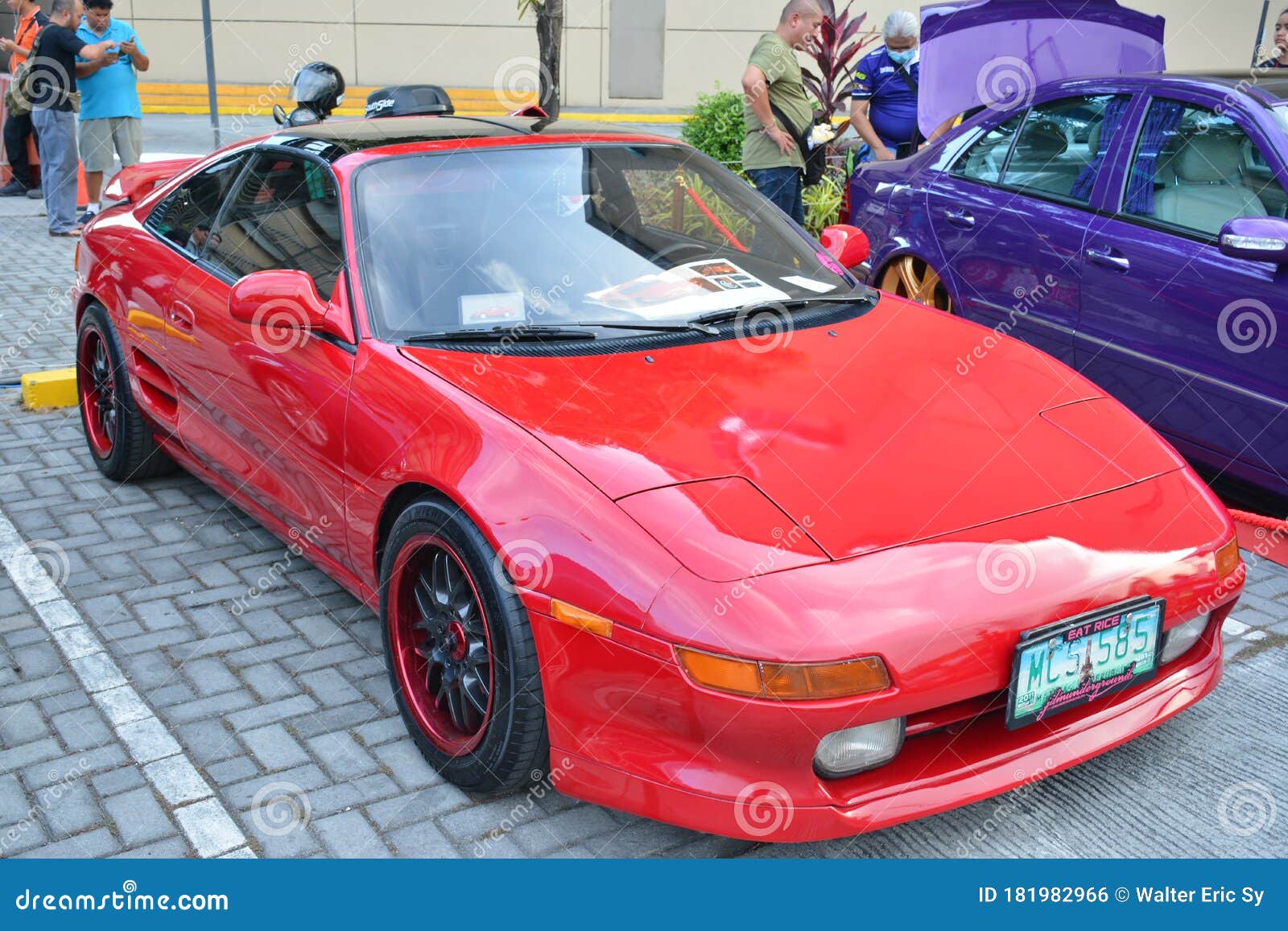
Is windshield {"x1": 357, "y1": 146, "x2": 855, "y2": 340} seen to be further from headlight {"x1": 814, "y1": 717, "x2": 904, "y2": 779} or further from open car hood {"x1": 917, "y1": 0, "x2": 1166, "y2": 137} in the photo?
open car hood {"x1": 917, "y1": 0, "x2": 1166, "y2": 137}

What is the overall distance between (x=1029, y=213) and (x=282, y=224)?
3119 mm

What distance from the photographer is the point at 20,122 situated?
37.2 feet

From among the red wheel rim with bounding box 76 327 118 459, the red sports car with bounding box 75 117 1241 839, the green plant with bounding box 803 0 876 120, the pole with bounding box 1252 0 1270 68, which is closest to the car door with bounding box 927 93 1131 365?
the red sports car with bounding box 75 117 1241 839

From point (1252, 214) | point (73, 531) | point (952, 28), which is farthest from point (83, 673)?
point (952, 28)

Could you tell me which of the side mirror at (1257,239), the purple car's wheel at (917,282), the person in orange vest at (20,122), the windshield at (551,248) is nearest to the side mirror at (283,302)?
the windshield at (551,248)

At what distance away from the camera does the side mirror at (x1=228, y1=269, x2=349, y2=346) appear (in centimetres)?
333

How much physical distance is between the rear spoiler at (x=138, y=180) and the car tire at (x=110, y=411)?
64 cm

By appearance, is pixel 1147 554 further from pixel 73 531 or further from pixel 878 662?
pixel 73 531

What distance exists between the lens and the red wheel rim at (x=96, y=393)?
16.0ft

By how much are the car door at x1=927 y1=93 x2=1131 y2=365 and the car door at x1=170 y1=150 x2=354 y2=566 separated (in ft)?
9.79

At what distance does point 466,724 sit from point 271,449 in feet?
3.84

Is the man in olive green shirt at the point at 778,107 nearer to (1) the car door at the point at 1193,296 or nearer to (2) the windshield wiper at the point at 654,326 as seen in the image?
(1) the car door at the point at 1193,296

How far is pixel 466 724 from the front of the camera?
3.01 metres

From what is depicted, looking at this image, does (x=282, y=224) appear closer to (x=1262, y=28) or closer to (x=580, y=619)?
(x=580, y=619)
